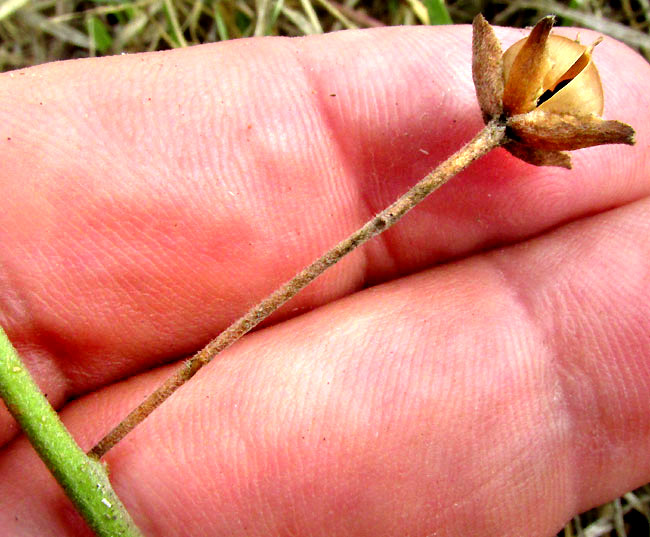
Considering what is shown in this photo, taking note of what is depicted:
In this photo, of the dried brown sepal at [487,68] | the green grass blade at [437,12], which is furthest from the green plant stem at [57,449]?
the green grass blade at [437,12]

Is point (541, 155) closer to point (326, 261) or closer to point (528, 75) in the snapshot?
point (528, 75)

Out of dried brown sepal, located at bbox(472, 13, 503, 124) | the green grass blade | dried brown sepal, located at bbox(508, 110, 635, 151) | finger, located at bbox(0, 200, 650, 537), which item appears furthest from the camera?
the green grass blade

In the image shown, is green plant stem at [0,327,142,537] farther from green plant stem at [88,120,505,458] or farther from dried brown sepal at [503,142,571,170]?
dried brown sepal at [503,142,571,170]

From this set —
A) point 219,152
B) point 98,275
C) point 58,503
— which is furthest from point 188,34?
point 58,503

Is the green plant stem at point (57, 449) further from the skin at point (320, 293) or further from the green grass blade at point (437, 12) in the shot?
the green grass blade at point (437, 12)

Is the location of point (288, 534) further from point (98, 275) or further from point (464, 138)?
point (464, 138)

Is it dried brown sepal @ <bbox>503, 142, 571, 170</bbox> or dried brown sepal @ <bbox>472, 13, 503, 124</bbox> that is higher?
dried brown sepal @ <bbox>472, 13, 503, 124</bbox>

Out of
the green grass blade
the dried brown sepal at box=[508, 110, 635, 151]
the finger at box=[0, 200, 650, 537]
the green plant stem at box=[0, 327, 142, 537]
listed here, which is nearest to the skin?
the finger at box=[0, 200, 650, 537]
